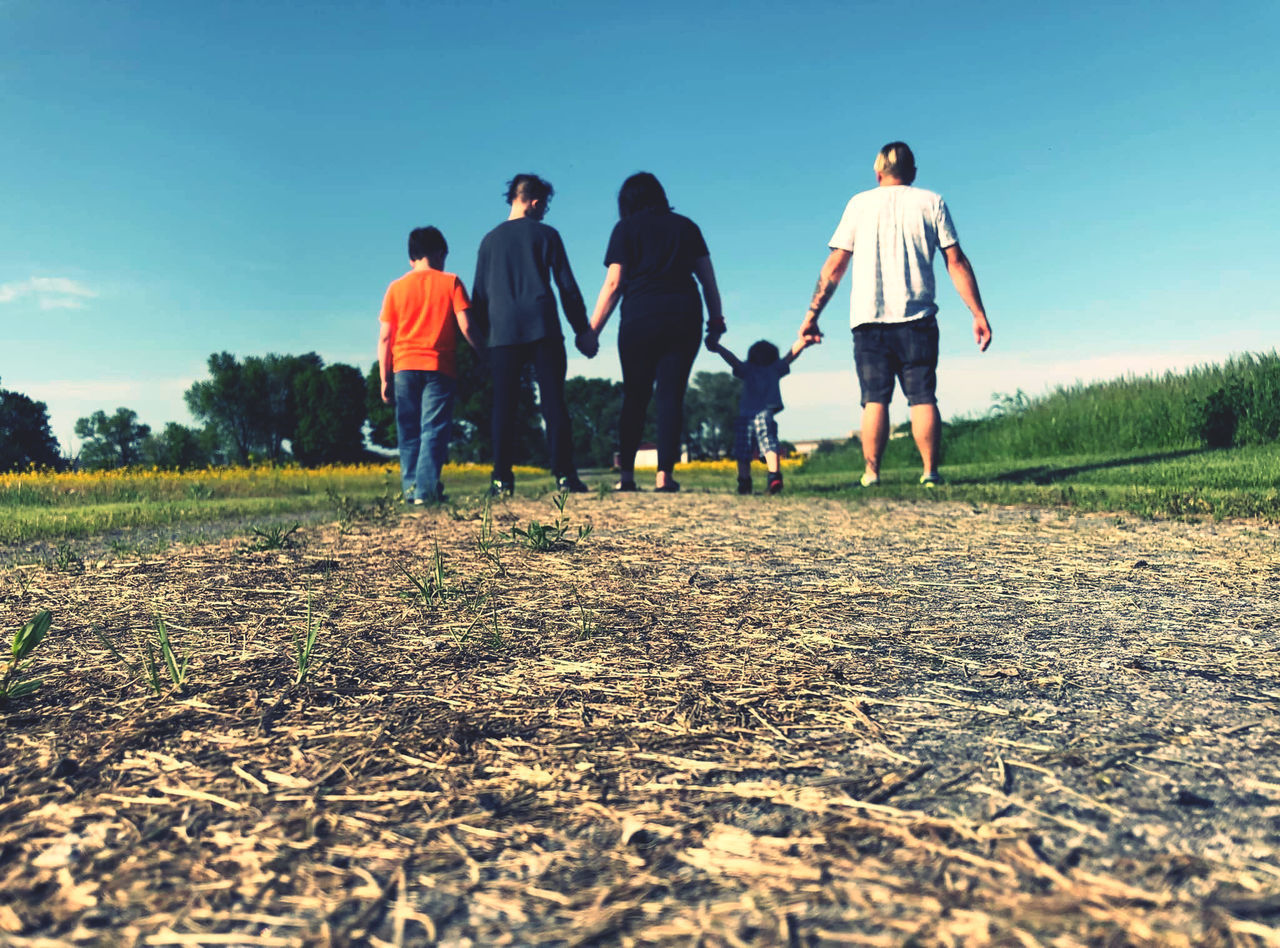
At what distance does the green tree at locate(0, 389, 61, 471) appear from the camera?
15305 mm

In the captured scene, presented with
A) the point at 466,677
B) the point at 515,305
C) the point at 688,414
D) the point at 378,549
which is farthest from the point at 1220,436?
the point at 688,414

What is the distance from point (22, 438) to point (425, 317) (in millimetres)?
17897

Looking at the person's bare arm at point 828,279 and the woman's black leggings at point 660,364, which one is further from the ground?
the person's bare arm at point 828,279

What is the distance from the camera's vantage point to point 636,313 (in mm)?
6855

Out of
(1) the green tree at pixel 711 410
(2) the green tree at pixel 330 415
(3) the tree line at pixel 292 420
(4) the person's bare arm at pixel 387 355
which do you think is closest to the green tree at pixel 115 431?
(3) the tree line at pixel 292 420

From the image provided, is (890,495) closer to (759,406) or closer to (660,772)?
(759,406)

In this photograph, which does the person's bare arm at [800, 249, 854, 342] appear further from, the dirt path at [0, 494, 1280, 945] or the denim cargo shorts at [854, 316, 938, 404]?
the dirt path at [0, 494, 1280, 945]

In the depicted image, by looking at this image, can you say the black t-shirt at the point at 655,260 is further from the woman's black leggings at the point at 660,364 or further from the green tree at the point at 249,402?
the green tree at the point at 249,402

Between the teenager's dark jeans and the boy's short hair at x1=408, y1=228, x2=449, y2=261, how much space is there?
1.16 metres

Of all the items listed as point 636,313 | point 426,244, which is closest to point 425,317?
point 426,244

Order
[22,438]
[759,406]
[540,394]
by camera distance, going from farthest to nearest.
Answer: [22,438], [759,406], [540,394]

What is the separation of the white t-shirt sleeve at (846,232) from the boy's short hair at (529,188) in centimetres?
258

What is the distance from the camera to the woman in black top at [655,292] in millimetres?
6812

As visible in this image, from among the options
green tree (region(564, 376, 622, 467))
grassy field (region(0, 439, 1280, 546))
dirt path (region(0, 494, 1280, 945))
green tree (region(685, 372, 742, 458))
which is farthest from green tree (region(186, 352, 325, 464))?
dirt path (region(0, 494, 1280, 945))
